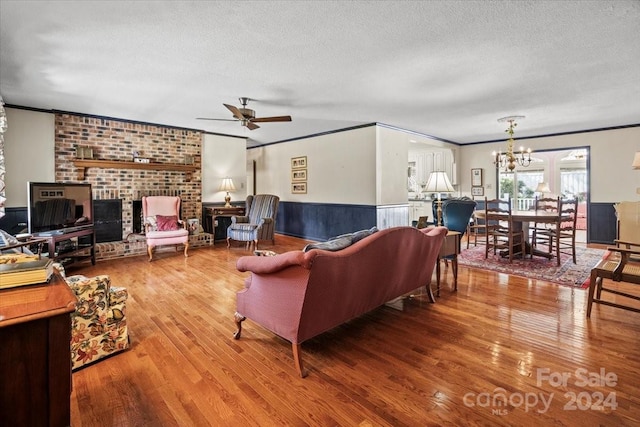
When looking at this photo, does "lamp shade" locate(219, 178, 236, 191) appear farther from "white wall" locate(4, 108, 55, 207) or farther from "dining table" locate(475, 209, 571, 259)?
"dining table" locate(475, 209, 571, 259)

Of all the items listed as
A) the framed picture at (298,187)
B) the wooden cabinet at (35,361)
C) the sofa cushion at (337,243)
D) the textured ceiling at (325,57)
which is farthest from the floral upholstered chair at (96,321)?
the framed picture at (298,187)

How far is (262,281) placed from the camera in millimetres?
2197

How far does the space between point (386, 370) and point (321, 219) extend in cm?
505

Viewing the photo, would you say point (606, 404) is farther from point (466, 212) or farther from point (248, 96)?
point (248, 96)

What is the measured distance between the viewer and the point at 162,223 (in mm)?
5363

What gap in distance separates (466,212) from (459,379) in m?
3.69

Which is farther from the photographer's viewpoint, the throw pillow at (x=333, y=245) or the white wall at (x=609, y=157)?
the white wall at (x=609, y=157)

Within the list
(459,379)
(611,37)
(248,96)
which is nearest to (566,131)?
(611,37)

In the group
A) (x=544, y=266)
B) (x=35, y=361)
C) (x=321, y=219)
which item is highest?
(x=321, y=219)

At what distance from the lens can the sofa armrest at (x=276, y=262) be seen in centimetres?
186

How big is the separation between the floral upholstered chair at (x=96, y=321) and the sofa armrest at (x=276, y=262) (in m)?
0.91

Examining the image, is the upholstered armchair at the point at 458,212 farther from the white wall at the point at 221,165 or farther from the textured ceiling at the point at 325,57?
the white wall at the point at 221,165

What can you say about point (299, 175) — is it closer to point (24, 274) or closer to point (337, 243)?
point (337, 243)

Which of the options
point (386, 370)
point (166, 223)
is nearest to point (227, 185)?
point (166, 223)
